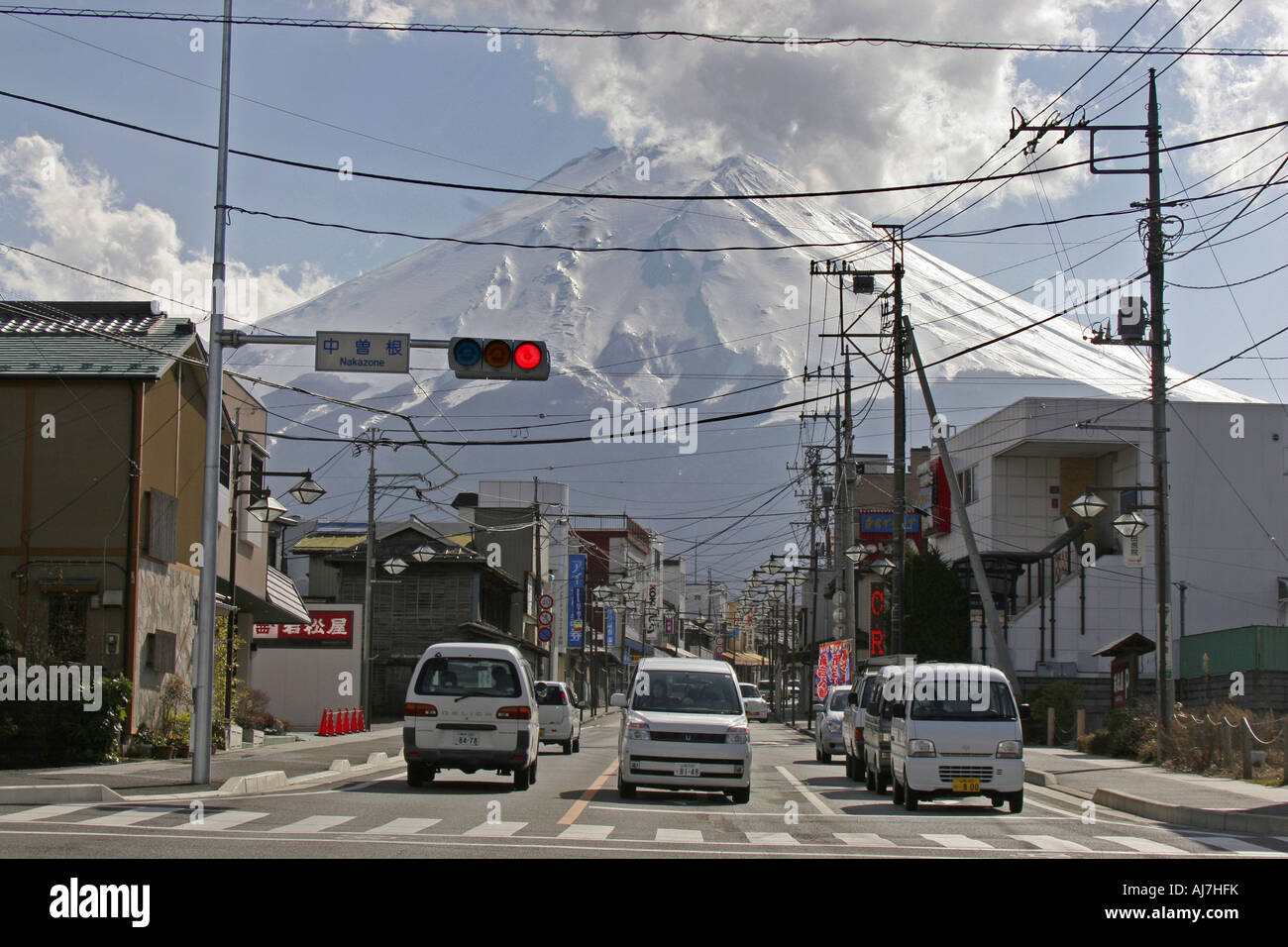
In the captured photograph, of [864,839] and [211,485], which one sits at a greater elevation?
[211,485]

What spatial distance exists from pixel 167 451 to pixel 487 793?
11.1 m

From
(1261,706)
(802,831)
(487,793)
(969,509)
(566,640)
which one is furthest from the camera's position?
(566,640)

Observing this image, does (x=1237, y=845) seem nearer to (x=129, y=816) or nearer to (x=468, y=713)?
(x=468, y=713)

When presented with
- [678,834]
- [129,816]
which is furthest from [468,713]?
[129,816]

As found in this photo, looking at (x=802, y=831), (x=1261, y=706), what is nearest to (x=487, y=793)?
(x=802, y=831)

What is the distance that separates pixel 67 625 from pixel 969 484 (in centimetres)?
4144

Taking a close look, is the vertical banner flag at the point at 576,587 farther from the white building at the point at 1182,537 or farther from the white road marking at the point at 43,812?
the white road marking at the point at 43,812

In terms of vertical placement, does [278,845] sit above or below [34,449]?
below

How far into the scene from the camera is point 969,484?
192 feet

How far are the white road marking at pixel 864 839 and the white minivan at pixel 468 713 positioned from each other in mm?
6204

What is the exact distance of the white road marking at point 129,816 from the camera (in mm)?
14133
